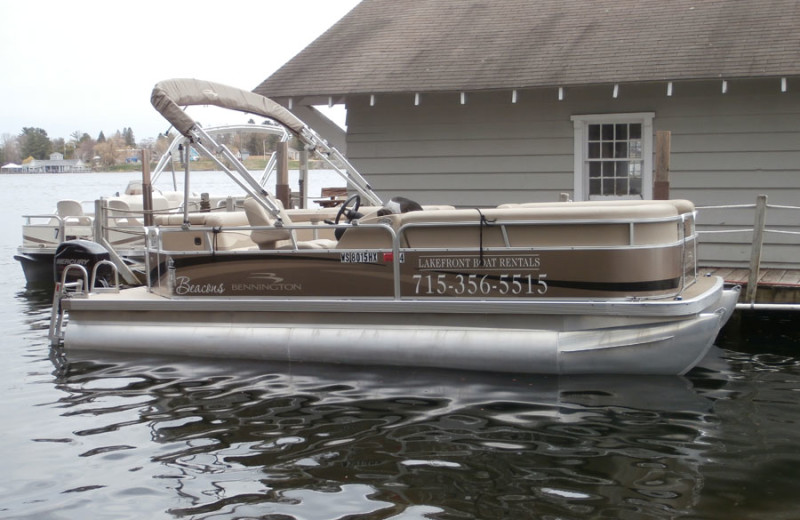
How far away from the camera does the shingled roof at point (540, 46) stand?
12.1 metres

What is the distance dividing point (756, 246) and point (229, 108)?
239 inches

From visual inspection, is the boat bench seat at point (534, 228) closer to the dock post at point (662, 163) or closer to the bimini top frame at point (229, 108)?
the bimini top frame at point (229, 108)

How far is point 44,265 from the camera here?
18844 mm

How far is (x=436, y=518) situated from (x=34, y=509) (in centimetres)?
258

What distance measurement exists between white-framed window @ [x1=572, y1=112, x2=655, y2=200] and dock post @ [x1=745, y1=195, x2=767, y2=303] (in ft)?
9.62

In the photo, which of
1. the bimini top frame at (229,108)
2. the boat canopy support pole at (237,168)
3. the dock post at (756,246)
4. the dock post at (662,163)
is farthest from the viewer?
the dock post at (662,163)

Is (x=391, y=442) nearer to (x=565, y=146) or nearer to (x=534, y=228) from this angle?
(x=534, y=228)

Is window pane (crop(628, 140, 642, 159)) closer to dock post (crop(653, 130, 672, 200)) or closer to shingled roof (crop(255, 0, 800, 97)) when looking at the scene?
shingled roof (crop(255, 0, 800, 97))

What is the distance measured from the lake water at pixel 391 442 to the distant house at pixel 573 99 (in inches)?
150

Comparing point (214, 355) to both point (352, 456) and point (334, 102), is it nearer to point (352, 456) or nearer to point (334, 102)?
point (352, 456)

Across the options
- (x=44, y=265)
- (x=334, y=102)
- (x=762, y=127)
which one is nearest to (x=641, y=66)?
(x=762, y=127)

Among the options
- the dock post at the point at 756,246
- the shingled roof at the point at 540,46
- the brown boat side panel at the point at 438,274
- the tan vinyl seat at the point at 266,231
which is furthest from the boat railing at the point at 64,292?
the dock post at the point at 756,246

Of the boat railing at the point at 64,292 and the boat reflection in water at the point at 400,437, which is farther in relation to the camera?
the boat railing at the point at 64,292

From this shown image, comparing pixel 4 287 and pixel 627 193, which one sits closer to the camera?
pixel 627 193
